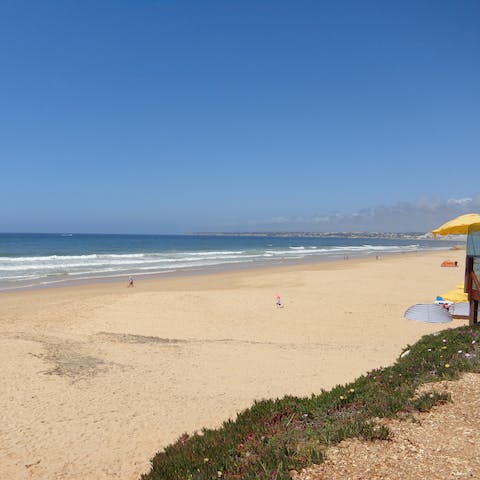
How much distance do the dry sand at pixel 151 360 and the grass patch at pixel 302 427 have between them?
1.53 m

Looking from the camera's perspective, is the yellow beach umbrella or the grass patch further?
the yellow beach umbrella

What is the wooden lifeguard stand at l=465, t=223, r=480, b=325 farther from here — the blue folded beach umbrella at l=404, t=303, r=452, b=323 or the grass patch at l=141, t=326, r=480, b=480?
the blue folded beach umbrella at l=404, t=303, r=452, b=323

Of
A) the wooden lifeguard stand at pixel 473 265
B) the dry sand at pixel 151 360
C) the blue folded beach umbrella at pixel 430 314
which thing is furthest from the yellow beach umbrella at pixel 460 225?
the blue folded beach umbrella at pixel 430 314

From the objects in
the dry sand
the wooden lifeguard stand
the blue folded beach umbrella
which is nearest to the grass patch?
the dry sand

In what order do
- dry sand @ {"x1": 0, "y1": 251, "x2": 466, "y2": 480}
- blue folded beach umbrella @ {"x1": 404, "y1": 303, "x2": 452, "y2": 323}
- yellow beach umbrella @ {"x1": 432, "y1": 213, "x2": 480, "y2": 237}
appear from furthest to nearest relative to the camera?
blue folded beach umbrella @ {"x1": 404, "y1": 303, "x2": 452, "y2": 323} < yellow beach umbrella @ {"x1": 432, "y1": 213, "x2": 480, "y2": 237} < dry sand @ {"x1": 0, "y1": 251, "x2": 466, "y2": 480}

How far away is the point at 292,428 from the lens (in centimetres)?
426

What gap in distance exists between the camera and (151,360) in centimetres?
950

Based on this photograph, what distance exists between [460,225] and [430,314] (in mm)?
5221

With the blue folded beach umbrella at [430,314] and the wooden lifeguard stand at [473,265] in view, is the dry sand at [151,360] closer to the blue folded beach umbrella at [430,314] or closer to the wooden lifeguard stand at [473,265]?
the blue folded beach umbrella at [430,314]

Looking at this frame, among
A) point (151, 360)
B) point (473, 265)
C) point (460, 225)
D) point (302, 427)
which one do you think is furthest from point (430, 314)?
point (302, 427)

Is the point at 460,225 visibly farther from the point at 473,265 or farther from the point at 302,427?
the point at 302,427

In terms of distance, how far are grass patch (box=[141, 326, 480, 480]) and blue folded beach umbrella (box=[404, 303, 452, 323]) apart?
7210mm

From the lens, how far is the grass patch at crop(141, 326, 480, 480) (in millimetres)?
Answer: 3615

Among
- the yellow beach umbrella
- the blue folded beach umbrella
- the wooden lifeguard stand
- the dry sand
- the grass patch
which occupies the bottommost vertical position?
the dry sand
